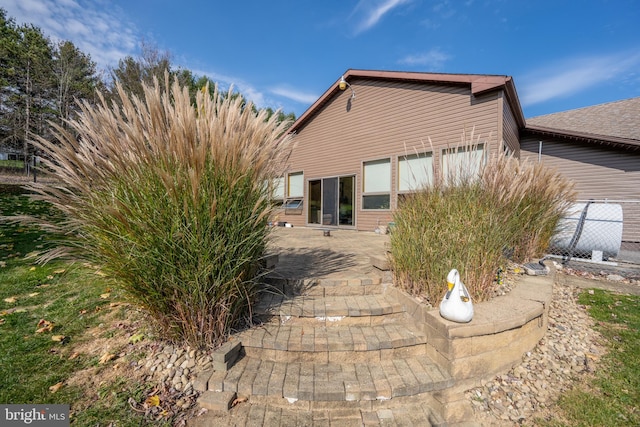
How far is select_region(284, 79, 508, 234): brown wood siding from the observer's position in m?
6.34

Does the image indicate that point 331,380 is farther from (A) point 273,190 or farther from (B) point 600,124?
(B) point 600,124

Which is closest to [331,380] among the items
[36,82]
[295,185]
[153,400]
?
[153,400]

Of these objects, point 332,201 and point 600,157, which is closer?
point 600,157

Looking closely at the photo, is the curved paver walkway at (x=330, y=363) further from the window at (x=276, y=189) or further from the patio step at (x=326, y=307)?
the window at (x=276, y=189)

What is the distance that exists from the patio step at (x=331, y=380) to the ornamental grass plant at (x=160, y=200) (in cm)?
39

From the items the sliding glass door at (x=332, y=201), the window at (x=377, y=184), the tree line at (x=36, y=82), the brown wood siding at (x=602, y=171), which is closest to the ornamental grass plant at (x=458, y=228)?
the window at (x=377, y=184)

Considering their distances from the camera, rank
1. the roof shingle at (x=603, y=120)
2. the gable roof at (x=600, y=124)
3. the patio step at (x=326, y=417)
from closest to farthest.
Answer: the patio step at (x=326, y=417) → the gable roof at (x=600, y=124) → the roof shingle at (x=603, y=120)

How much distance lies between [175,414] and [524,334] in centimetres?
279

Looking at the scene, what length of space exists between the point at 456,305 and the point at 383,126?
23.1ft

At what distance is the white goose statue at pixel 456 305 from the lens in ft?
6.36

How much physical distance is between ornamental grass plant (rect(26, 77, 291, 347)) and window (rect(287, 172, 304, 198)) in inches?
342

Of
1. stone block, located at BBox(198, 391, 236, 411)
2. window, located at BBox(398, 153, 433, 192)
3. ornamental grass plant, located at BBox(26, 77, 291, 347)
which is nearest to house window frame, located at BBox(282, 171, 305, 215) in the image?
window, located at BBox(398, 153, 433, 192)

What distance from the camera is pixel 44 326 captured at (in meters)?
2.31

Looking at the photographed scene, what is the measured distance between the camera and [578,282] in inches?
161
